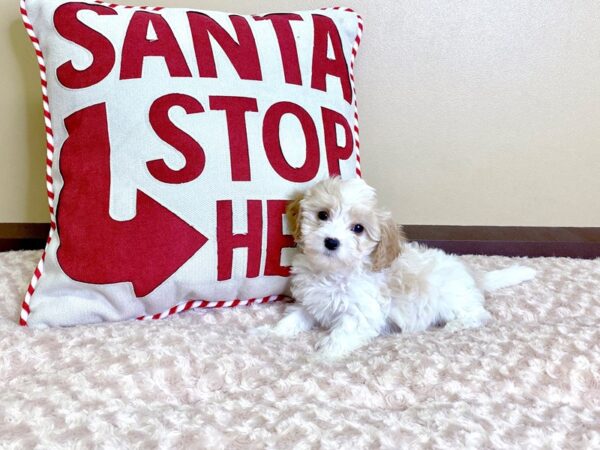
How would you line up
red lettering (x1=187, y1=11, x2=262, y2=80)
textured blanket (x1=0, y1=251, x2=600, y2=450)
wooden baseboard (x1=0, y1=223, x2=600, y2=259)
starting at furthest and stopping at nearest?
wooden baseboard (x1=0, y1=223, x2=600, y2=259)
red lettering (x1=187, y1=11, x2=262, y2=80)
textured blanket (x1=0, y1=251, x2=600, y2=450)

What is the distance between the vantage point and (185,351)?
909 mm

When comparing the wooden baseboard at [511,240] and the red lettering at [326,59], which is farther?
the wooden baseboard at [511,240]

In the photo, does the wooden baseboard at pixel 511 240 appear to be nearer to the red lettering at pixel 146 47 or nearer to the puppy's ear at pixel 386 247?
the puppy's ear at pixel 386 247

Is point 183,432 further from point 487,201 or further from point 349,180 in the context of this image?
point 487,201

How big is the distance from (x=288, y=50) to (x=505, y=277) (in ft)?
2.48

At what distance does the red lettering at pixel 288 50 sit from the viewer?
1.16 meters

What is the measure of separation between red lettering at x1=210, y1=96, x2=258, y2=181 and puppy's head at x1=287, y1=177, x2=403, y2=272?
13cm

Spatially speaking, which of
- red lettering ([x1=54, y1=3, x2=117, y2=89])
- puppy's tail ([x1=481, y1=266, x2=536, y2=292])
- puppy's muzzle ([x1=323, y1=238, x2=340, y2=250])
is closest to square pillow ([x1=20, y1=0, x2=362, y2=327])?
red lettering ([x1=54, y1=3, x2=117, y2=89])

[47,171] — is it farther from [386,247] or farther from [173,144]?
[386,247]

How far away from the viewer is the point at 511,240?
1563 mm

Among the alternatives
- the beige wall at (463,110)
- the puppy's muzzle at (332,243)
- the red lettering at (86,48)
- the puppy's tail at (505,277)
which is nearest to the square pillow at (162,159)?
the red lettering at (86,48)

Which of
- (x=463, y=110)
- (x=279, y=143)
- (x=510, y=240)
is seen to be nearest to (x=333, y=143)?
(x=279, y=143)

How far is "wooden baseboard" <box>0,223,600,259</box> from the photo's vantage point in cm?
155

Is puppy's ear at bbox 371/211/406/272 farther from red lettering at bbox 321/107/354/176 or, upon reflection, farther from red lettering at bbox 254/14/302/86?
red lettering at bbox 254/14/302/86
